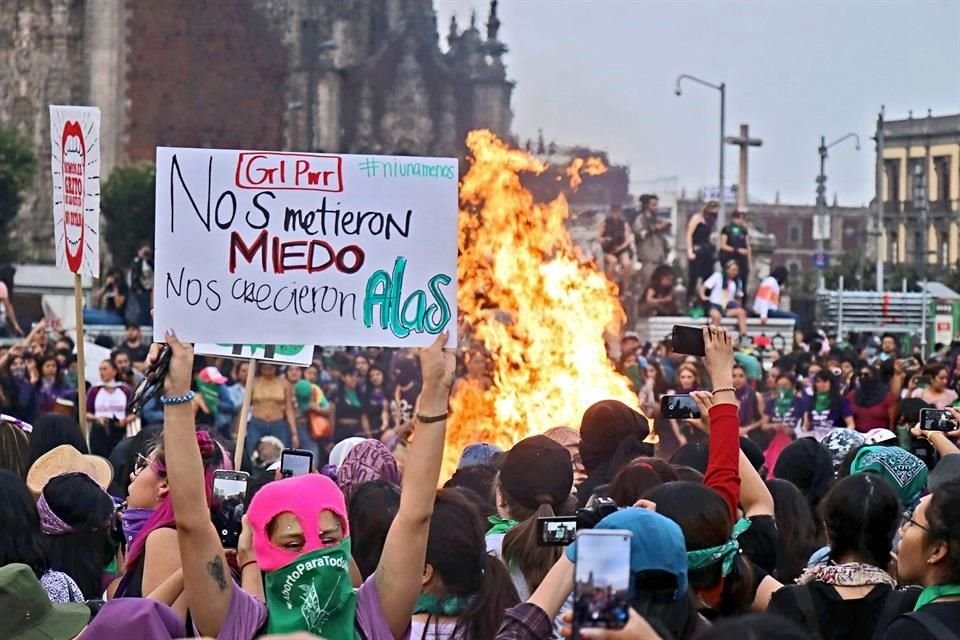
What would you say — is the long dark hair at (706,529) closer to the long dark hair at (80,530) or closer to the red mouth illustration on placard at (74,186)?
the long dark hair at (80,530)

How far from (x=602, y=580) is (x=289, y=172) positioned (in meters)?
3.72

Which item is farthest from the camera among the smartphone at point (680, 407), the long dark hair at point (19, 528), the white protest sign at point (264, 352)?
the white protest sign at point (264, 352)

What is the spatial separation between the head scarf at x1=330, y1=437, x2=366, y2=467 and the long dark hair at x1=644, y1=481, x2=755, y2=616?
112 inches

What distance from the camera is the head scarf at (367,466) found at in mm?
7648

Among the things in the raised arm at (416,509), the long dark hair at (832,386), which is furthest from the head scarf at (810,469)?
the long dark hair at (832,386)

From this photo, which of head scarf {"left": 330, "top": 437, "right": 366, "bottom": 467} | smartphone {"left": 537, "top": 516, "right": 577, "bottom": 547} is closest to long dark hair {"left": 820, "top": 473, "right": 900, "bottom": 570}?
smartphone {"left": 537, "top": 516, "right": 577, "bottom": 547}

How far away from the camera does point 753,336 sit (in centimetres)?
2895

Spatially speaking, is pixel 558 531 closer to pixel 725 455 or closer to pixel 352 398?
pixel 725 455

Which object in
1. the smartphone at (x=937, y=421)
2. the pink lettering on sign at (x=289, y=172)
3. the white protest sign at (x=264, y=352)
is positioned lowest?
the smartphone at (x=937, y=421)

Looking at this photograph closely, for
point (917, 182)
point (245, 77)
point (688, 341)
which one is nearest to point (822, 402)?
point (688, 341)

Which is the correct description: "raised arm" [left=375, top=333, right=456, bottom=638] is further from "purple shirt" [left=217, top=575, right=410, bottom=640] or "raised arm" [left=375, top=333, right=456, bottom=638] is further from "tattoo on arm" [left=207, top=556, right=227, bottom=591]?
"tattoo on arm" [left=207, top=556, right=227, bottom=591]

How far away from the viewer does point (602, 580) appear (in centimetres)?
355

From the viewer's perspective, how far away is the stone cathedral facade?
219 feet

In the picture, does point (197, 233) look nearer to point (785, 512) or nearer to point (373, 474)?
point (373, 474)
